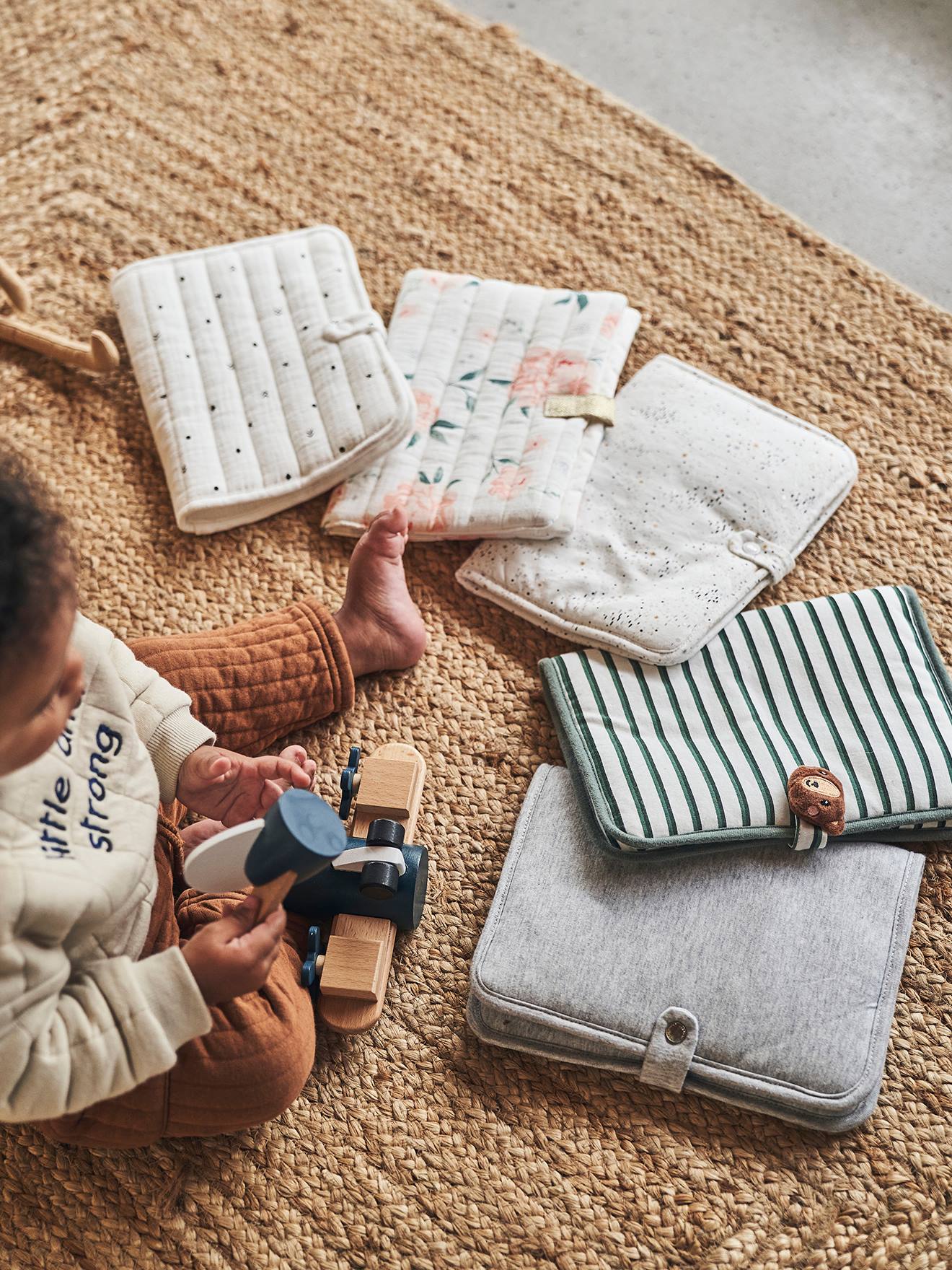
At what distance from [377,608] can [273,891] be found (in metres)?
0.35

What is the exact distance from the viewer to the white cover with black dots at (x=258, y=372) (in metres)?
1.06

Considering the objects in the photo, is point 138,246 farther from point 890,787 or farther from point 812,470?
point 890,787

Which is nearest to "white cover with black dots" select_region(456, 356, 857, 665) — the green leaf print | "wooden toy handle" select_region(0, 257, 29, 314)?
the green leaf print

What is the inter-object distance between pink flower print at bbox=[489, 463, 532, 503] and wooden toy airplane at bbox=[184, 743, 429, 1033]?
0.28 m

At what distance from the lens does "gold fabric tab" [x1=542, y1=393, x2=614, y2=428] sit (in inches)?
42.2

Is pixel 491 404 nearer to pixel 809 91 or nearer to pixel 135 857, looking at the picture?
pixel 135 857

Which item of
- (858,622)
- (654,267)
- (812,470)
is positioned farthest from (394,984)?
(654,267)

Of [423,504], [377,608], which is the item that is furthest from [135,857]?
[423,504]

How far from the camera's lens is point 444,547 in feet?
3.53

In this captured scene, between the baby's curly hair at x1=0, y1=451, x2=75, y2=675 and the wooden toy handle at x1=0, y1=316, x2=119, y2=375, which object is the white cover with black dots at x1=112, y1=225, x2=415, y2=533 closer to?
the wooden toy handle at x1=0, y1=316, x2=119, y2=375

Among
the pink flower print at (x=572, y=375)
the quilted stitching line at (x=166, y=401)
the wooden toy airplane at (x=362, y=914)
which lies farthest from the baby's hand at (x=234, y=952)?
the pink flower print at (x=572, y=375)

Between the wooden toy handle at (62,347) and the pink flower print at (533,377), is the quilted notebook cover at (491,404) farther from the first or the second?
the wooden toy handle at (62,347)

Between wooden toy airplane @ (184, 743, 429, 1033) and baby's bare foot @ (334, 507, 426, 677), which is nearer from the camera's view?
wooden toy airplane @ (184, 743, 429, 1033)

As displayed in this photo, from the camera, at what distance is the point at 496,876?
3.01ft
